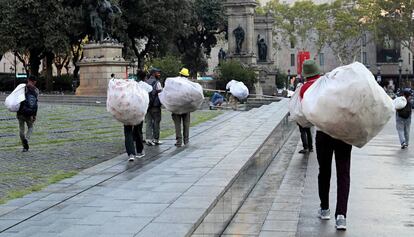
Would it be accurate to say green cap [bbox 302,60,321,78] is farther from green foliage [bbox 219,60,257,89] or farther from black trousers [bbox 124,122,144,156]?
green foliage [bbox 219,60,257,89]

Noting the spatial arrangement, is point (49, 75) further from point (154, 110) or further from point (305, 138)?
point (305, 138)

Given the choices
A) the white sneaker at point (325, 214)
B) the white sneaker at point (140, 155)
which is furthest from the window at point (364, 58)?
the white sneaker at point (325, 214)

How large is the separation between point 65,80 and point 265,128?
40.0 metres

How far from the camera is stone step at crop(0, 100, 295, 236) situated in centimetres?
600

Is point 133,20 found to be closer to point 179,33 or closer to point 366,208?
point 179,33

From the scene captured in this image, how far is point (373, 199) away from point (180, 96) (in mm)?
5929

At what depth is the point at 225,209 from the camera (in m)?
7.42

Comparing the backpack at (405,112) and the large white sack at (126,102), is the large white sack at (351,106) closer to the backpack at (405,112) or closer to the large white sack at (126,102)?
the large white sack at (126,102)

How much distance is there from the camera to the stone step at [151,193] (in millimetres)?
6000

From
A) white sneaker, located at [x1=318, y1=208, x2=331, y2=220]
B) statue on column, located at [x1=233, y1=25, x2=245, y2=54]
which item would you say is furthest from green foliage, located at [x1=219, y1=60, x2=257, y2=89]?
white sneaker, located at [x1=318, y1=208, x2=331, y2=220]

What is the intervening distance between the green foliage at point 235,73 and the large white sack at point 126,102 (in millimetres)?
34253

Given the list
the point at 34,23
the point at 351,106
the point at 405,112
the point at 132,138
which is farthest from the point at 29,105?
the point at 34,23

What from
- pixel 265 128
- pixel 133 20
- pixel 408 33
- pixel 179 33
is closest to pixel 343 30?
pixel 408 33

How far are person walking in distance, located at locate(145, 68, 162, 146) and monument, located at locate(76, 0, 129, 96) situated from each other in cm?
2328
